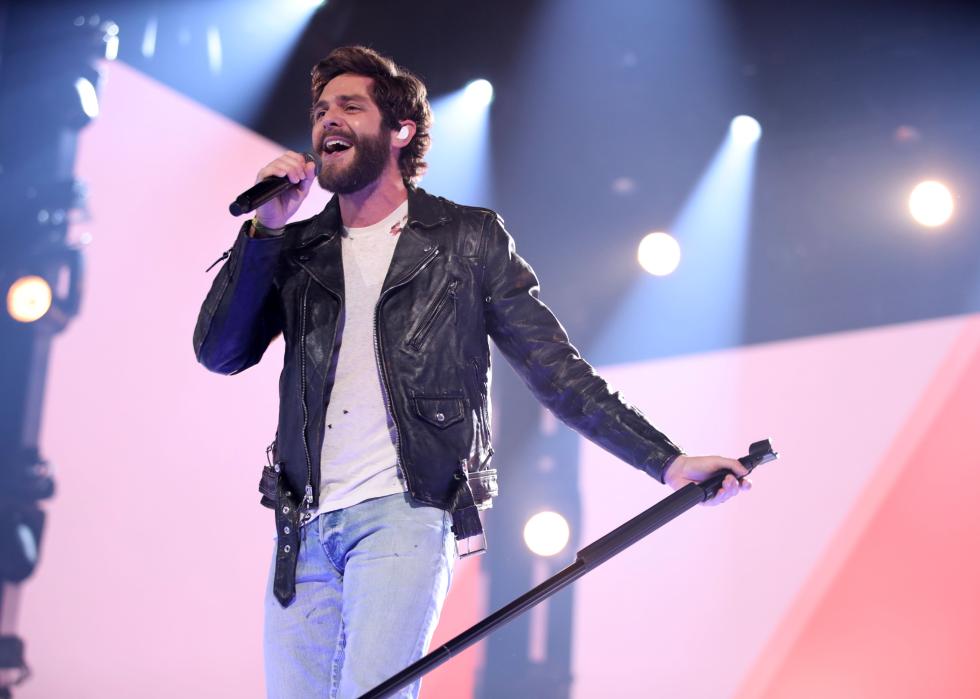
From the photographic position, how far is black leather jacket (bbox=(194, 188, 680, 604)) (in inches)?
69.2

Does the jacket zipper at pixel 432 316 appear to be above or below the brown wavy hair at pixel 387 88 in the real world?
below

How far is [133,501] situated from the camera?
362cm

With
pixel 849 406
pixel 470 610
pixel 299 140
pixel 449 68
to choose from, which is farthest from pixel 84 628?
pixel 849 406

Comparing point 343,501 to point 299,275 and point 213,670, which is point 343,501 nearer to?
point 299,275

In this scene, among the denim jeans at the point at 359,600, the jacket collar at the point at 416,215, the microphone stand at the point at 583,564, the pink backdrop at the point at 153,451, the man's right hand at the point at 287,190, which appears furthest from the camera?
the pink backdrop at the point at 153,451

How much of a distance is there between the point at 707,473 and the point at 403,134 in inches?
39.4

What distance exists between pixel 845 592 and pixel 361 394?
246cm

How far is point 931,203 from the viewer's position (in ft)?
12.6

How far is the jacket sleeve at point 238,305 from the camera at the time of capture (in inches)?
71.1

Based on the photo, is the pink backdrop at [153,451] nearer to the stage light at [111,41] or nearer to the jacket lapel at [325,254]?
the stage light at [111,41]

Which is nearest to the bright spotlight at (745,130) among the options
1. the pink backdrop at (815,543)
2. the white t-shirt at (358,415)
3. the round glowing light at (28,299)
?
the pink backdrop at (815,543)

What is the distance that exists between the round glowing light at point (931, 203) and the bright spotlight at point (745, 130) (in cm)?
64

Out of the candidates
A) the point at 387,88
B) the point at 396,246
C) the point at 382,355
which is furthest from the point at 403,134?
the point at 382,355

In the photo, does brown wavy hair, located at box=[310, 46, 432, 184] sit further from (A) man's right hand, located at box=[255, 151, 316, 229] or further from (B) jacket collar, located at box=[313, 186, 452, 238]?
(A) man's right hand, located at box=[255, 151, 316, 229]
